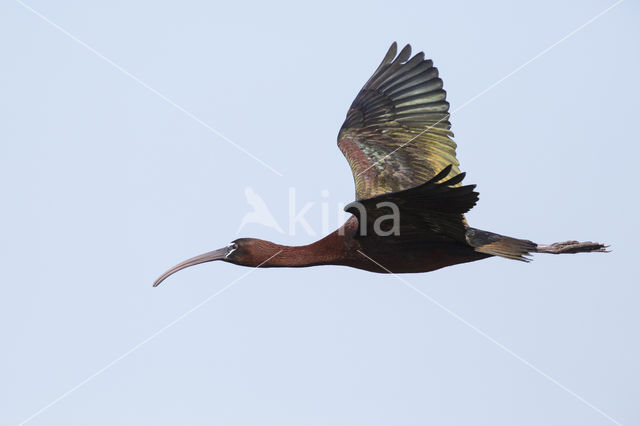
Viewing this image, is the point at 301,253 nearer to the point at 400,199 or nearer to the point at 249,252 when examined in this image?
the point at 249,252

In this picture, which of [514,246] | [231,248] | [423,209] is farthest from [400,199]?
[231,248]

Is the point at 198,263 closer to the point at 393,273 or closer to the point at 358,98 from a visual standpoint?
the point at 393,273

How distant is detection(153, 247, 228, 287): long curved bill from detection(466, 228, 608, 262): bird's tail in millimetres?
2514

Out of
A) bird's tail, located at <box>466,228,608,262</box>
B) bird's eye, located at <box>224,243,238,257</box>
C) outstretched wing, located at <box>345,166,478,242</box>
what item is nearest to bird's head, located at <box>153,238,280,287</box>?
bird's eye, located at <box>224,243,238,257</box>

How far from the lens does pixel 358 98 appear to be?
11.8 meters

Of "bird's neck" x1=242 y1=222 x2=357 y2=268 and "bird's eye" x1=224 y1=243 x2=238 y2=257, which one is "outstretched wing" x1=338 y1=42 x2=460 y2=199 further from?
"bird's eye" x1=224 y1=243 x2=238 y2=257

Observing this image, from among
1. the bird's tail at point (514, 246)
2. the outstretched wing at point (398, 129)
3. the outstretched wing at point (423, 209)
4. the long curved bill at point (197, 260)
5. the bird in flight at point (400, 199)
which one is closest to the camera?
the outstretched wing at point (423, 209)

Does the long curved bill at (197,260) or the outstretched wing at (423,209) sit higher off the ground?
the outstretched wing at (423,209)

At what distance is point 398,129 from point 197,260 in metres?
3.03

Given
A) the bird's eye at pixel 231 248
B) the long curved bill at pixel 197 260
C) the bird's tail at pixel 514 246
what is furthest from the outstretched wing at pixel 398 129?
the long curved bill at pixel 197 260

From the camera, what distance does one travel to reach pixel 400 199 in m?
8.15

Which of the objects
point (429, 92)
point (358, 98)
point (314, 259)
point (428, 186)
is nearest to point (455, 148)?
point (429, 92)

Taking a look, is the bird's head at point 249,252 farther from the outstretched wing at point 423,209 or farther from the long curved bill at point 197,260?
the outstretched wing at point 423,209

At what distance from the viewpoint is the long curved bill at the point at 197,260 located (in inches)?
384
